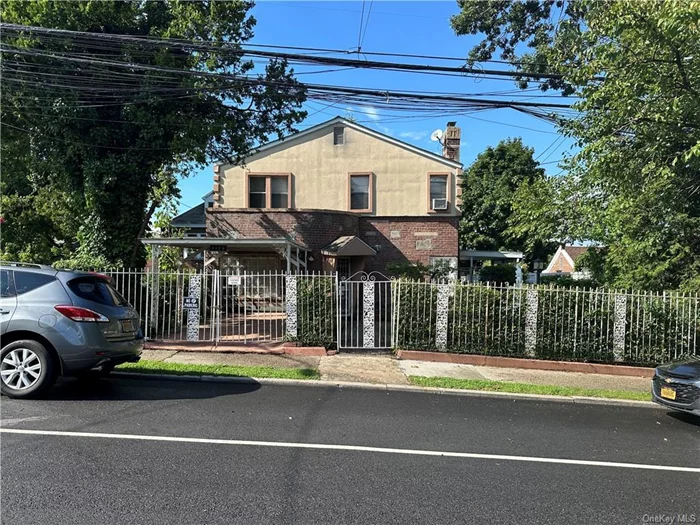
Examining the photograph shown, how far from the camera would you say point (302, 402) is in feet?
21.3

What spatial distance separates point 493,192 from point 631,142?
21.8m

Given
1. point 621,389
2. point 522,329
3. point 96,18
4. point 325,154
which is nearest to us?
point 621,389

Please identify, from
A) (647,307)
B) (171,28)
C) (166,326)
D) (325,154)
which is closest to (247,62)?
(171,28)

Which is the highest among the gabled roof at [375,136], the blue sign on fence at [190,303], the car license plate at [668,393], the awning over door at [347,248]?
the gabled roof at [375,136]

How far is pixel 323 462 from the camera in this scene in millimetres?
4336

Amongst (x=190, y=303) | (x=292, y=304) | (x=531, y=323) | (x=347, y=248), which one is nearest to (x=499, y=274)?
(x=347, y=248)

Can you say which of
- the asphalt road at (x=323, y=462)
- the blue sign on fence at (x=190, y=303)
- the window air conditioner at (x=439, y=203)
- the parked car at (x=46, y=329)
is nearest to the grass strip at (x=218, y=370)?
the asphalt road at (x=323, y=462)

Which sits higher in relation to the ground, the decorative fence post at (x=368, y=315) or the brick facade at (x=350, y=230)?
the brick facade at (x=350, y=230)

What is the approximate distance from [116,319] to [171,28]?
8.98 metres

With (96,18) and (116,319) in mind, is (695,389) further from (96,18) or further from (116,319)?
(96,18)

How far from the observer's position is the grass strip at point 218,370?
310 inches

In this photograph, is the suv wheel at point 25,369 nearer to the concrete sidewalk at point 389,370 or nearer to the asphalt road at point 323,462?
the asphalt road at point 323,462

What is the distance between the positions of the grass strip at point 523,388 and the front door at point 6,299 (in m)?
6.19

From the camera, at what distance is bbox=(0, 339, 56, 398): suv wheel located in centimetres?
589
